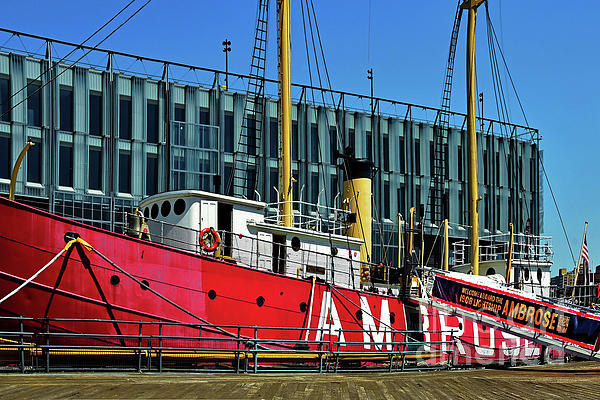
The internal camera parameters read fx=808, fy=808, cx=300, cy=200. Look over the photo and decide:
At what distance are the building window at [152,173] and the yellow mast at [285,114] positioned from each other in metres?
21.8

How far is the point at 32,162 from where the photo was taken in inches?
1678

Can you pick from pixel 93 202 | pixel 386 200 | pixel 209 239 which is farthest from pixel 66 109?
pixel 209 239

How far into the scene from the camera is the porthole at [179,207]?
21.6 m

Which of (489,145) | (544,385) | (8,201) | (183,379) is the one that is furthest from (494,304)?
(489,145)

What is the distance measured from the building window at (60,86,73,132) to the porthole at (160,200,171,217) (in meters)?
23.8

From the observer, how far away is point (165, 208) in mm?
22094

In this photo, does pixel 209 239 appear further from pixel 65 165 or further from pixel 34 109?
pixel 34 109

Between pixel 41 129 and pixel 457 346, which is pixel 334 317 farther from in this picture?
pixel 41 129

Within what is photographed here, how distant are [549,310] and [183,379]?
1135cm

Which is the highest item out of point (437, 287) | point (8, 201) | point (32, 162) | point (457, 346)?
point (32, 162)

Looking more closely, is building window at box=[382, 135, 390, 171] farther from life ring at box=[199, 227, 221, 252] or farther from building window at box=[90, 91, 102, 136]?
life ring at box=[199, 227, 221, 252]

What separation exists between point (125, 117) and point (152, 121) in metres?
1.63

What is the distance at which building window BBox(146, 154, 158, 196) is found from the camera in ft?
152

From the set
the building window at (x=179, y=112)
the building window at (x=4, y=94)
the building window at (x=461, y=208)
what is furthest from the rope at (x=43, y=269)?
the building window at (x=461, y=208)
